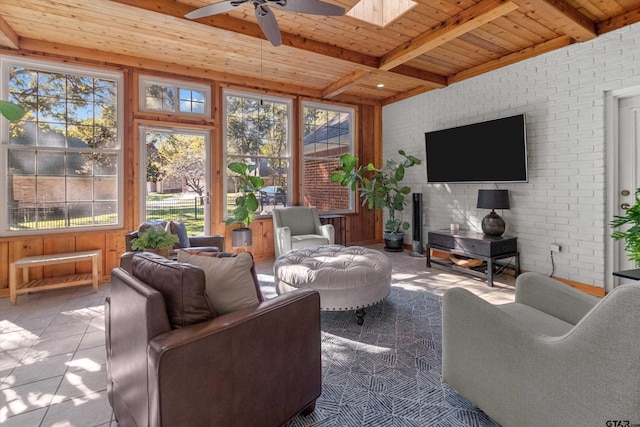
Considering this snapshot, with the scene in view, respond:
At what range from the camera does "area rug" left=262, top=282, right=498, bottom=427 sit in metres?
1.62

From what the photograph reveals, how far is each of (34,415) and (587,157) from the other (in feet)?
16.7

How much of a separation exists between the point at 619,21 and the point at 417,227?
11.1 feet

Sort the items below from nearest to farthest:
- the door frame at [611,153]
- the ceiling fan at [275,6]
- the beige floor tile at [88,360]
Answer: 1. the beige floor tile at [88,360]
2. the ceiling fan at [275,6]
3. the door frame at [611,153]

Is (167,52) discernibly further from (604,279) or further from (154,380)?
(604,279)

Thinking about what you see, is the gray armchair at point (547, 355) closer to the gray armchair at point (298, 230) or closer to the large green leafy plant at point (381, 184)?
the gray armchair at point (298, 230)

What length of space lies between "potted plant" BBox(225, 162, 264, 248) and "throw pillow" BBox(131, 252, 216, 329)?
129 inches

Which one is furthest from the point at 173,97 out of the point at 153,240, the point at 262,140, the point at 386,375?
the point at 386,375

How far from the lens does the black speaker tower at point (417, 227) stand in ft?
17.5

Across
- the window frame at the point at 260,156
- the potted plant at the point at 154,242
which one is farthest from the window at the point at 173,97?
the potted plant at the point at 154,242

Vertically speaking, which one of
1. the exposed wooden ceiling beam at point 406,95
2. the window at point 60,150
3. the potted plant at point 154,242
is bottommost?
the potted plant at point 154,242

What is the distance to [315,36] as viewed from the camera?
3.70m

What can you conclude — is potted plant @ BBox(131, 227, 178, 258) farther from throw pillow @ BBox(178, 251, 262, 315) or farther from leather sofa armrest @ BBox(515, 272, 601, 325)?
leather sofa armrest @ BBox(515, 272, 601, 325)

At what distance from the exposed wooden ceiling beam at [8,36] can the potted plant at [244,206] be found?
2.64 meters

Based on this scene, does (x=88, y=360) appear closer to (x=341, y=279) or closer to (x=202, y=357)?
(x=202, y=357)
